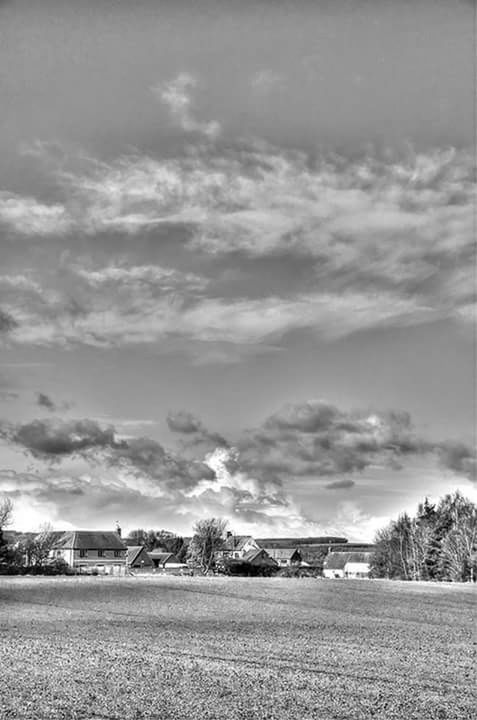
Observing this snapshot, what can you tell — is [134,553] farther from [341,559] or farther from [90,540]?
[341,559]

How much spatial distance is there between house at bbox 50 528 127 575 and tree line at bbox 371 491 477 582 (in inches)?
1613

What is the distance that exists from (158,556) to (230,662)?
120 m

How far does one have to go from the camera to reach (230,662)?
18344mm

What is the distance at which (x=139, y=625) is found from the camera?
2734cm

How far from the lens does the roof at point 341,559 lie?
134 metres

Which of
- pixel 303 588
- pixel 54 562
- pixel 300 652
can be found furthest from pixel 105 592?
pixel 54 562

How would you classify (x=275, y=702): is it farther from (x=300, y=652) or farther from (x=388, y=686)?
(x=300, y=652)

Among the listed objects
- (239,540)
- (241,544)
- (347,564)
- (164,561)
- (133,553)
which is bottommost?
(164,561)

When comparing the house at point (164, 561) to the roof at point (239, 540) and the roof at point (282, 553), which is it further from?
the roof at point (282, 553)

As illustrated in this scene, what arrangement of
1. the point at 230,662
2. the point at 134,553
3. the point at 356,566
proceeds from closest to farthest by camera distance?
1. the point at 230,662
2. the point at 134,553
3. the point at 356,566

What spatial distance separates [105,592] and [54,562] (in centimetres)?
4106

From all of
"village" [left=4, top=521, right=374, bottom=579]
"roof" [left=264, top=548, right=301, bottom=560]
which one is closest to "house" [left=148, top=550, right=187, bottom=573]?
"village" [left=4, top=521, right=374, bottom=579]

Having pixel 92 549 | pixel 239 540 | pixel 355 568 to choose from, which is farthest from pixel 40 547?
pixel 239 540

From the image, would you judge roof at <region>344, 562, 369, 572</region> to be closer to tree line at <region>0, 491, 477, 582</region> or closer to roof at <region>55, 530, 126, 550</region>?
tree line at <region>0, 491, 477, 582</region>
